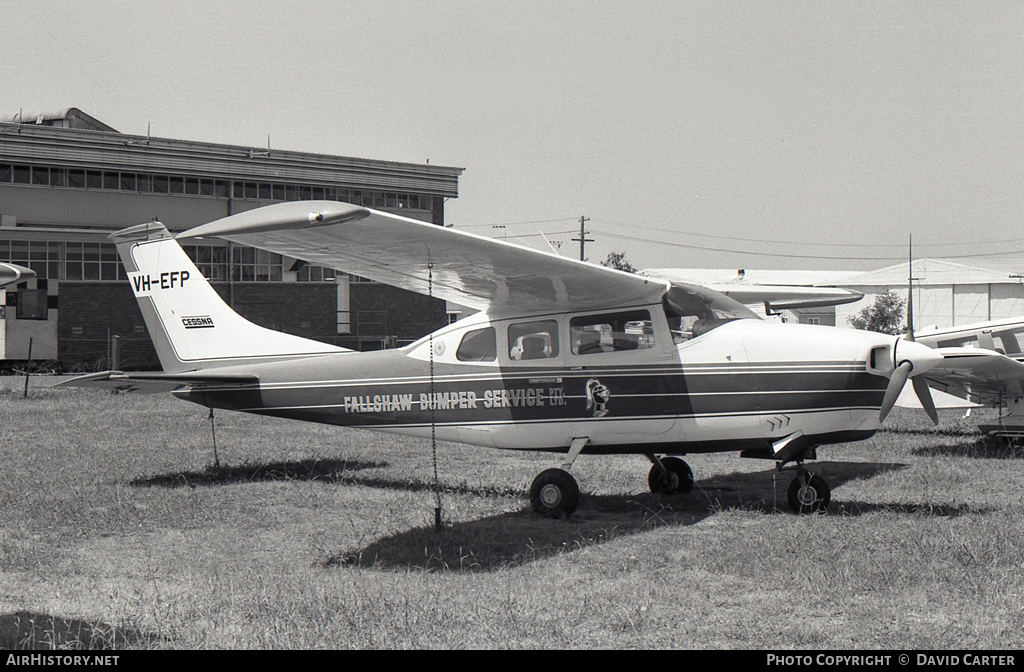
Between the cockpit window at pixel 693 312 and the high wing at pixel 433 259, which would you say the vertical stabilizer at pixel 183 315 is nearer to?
the high wing at pixel 433 259

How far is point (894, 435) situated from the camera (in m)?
14.6

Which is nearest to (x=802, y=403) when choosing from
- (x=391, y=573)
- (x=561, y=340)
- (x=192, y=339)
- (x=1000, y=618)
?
(x=561, y=340)

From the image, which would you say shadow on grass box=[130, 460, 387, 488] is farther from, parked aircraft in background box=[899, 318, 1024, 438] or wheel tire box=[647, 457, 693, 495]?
parked aircraft in background box=[899, 318, 1024, 438]

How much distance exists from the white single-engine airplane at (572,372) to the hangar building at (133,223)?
2723 centimetres

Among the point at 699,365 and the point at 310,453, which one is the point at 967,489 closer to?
the point at 699,365

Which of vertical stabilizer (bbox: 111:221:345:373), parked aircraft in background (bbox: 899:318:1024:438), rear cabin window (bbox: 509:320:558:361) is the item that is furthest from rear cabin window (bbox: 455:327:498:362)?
parked aircraft in background (bbox: 899:318:1024:438)

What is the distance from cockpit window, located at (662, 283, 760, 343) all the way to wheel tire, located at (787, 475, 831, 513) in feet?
5.34

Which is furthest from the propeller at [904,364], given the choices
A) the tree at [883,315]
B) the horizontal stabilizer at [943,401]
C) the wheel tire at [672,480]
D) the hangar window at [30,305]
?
the tree at [883,315]

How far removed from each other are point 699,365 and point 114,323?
33649 millimetres

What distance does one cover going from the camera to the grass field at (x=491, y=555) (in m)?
4.94

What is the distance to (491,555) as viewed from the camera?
683cm

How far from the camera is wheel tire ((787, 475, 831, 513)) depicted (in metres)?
8.09

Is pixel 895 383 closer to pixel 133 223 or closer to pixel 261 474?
pixel 261 474
